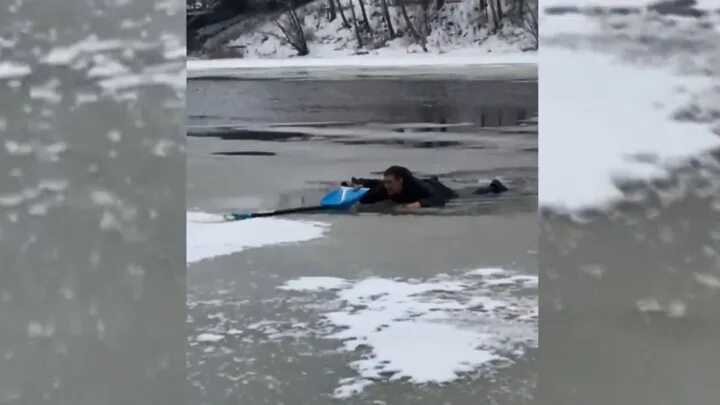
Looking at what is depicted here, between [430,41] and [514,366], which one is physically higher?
[430,41]

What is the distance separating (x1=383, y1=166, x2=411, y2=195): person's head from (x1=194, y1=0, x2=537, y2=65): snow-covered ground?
127mm

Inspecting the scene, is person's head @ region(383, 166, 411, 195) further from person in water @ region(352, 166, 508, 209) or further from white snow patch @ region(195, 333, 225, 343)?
white snow patch @ region(195, 333, 225, 343)

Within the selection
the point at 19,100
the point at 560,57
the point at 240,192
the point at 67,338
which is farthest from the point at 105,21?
the point at 560,57

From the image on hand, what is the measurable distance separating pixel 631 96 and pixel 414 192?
0.85 ft

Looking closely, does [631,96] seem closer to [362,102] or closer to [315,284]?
[362,102]

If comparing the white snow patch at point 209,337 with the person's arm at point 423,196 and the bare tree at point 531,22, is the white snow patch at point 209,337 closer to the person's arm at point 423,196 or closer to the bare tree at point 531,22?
the person's arm at point 423,196

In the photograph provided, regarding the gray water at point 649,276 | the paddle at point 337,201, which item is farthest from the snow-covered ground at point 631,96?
the paddle at point 337,201

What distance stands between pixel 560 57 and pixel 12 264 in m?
0.65

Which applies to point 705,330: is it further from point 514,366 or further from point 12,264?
point 12,264

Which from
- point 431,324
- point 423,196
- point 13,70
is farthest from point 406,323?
point 13,70

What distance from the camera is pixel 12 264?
856 millimetres

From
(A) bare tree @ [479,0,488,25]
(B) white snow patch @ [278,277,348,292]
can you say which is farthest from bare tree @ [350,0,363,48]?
(B) white snow patch @ [278,277,348,292]

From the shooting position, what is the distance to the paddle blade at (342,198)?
0.88m

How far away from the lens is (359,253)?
2.85 feet
